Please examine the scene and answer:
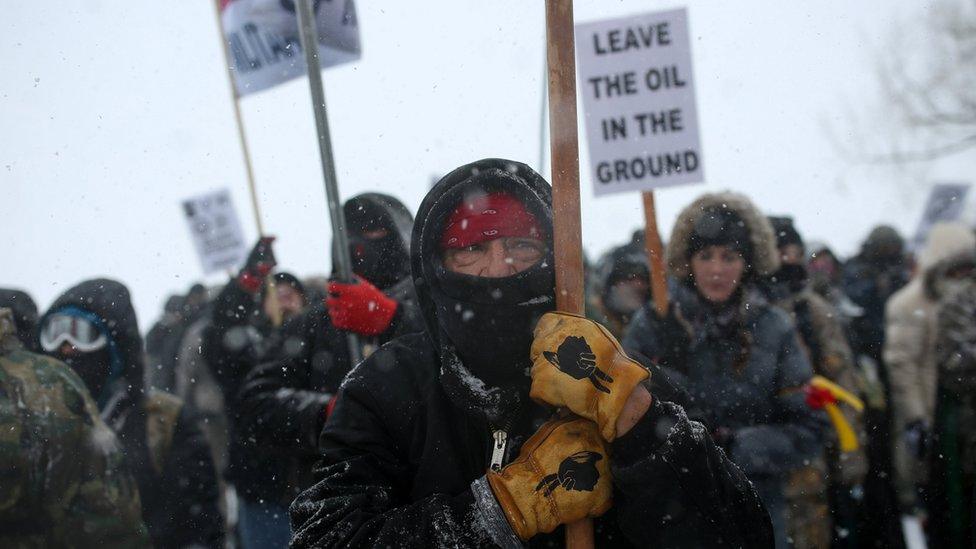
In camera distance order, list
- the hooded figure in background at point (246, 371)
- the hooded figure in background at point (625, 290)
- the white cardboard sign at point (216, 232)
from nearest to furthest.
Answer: the hooded figure in background at point (246, 371), the hooded figure in background at point (625, 290), the white cardboard sign at point (216, 232)

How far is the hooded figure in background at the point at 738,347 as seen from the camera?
11.1 feet

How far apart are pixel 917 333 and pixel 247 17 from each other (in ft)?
13.7

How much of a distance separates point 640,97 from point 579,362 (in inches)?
118

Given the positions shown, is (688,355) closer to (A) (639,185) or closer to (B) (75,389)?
(A) (639,185)

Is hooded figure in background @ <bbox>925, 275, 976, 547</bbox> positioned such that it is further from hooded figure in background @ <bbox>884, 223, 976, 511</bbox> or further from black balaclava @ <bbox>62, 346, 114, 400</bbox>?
black balaclava @ <bbox>62, 346, 114, 400</bbox>

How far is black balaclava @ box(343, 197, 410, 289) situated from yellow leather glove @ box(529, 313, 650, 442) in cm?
203

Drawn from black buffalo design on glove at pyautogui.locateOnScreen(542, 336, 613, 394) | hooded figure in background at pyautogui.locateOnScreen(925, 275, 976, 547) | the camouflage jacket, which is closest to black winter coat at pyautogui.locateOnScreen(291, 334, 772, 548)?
black buffalo design on glove at pyautogui.locateOnScreen(542, 336, 613, 394)

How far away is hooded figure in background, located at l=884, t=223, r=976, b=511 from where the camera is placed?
502cm

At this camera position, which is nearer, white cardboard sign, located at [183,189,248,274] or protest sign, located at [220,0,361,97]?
protest sign, located at [220,0,361,97]

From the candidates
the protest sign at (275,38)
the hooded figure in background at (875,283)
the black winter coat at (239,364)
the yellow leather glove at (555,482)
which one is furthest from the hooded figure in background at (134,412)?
the hooded figure in background at (875,283)

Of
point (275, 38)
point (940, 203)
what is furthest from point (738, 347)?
point (940, 203)

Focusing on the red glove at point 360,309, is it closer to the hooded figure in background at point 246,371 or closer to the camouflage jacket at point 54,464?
the hooded figure in background at point 246,371

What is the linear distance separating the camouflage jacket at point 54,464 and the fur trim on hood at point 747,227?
2.39 metres

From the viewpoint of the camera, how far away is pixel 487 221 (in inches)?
80.4
